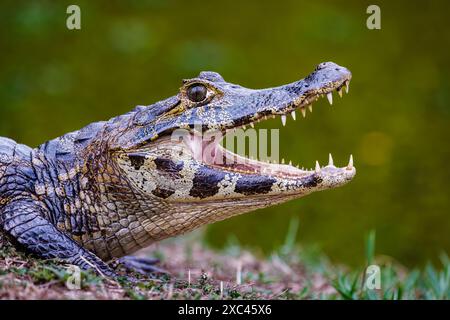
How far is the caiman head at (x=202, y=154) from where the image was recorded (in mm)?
3088

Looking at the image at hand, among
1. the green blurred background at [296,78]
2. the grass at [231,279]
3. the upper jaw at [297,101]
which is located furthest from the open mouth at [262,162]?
the green blurred background at [296,78]

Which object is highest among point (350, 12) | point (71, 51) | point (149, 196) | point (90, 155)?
point (350, 12)

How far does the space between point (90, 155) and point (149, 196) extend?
0.38 meters

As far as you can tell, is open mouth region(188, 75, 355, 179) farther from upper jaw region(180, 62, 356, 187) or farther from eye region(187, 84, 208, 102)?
eye region(187, 84, 208, 102)

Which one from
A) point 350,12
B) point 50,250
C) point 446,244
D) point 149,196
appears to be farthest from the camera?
point 350,12

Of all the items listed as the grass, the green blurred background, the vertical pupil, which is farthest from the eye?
the green blurred background

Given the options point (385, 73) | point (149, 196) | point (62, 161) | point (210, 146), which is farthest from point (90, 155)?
point (385, 73)

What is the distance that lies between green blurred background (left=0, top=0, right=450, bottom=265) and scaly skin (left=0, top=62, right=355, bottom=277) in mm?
3814

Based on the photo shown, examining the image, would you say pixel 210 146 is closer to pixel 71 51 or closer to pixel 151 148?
pixel 151 148

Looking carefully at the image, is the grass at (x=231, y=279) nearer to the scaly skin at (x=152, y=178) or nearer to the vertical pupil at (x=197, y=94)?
the scaly skin at (x=152, y=178)

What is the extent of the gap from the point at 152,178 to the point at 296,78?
4.51 m

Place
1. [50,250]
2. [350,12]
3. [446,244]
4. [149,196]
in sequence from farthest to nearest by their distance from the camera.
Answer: [350,12] → [446,244] → [149,196] → [50,250]

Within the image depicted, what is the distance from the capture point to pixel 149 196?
3.18m

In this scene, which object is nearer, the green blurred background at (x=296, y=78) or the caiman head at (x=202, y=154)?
the caiman head at (x=202, y=154)
